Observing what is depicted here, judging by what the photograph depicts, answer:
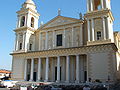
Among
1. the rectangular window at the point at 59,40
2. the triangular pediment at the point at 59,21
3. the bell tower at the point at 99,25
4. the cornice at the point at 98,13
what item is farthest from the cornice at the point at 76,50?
the triangular pediment at the point at 59,21

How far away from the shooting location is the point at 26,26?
1455 inches

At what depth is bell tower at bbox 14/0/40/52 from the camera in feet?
121

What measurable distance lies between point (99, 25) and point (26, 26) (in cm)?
1663

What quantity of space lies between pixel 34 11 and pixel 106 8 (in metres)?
18.1

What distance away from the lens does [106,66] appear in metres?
25.6

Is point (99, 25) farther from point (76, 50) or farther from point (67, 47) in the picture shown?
point (67, 47)

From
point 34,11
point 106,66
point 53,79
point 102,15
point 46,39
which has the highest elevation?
point 34,11

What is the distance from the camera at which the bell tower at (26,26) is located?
1447 inches

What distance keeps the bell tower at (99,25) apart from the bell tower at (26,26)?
46.6 ft

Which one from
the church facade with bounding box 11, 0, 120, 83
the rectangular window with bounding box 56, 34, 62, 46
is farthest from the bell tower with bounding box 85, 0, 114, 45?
the rectangular window with bounding box 56, 34, 62, 46

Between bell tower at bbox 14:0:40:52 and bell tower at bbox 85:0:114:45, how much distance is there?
14.2 m

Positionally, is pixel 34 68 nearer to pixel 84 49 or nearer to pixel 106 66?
pixel 84 49

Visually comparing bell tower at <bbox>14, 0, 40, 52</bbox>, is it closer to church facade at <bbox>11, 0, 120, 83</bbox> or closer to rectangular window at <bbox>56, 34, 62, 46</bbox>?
church facade at <bbox>11, 0, 120, 83</bbox>

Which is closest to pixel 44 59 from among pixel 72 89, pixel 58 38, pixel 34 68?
pixel 34 68
